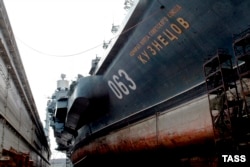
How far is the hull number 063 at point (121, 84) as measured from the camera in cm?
914

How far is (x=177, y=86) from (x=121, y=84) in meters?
2.85

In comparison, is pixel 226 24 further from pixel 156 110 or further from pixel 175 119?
pixel 156 110

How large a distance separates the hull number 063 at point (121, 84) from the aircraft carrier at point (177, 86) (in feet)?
0.11

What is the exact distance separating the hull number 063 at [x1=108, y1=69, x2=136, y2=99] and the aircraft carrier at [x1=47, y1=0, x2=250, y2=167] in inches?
1.3

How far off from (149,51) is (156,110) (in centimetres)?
176

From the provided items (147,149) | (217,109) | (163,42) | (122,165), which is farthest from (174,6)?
(122,165)

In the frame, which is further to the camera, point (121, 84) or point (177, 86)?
point (121, 84)

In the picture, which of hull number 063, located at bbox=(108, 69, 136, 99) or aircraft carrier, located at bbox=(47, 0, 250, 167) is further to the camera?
hull number 063, located at bbox=(108, 69, 136, 99)

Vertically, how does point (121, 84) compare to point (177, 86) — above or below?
above

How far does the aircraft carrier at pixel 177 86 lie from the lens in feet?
18.1

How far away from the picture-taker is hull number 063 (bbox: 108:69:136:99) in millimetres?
9135

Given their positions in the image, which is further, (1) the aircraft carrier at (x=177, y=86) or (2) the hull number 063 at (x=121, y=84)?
(2) the hull number 063 at (x=121, y=84)

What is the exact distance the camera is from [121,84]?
9.66 meters

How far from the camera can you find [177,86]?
726cm
